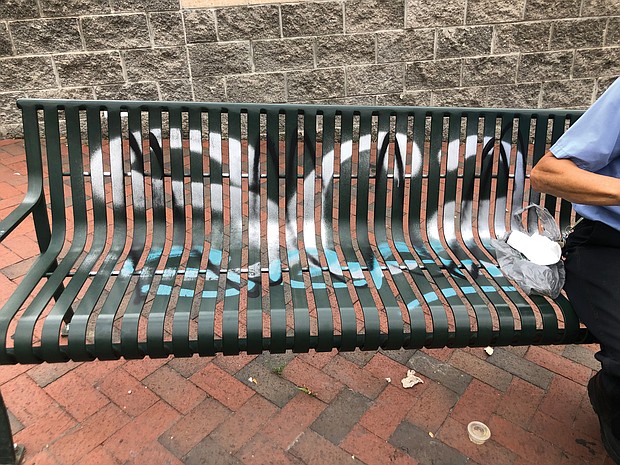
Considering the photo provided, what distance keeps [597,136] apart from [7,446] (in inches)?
89.6

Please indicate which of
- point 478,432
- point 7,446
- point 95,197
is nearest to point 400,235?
Answer: point 478,432

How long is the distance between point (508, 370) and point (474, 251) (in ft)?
1.96

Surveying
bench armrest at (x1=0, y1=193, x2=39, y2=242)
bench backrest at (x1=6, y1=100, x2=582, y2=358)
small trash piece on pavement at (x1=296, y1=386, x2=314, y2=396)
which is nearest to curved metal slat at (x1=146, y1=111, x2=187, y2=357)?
bench backrest at (x1=6, y1=100, x2=582, y2=358)

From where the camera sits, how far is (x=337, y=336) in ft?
6.36

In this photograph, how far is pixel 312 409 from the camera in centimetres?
232

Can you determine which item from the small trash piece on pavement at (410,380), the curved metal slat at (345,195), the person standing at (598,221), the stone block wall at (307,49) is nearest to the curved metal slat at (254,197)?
the curved metal slat at (345,195)

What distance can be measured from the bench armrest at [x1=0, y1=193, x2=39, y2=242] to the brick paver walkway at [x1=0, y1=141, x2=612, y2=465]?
750 mm

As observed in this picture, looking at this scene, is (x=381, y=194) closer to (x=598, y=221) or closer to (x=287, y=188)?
(x=287, y=188)

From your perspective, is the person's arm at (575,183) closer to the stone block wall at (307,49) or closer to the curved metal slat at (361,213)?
the curved metal slat at (361,213)

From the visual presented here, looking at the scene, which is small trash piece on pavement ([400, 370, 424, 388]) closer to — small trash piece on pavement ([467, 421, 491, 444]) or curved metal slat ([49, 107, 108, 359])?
small trash piece on pavement ([467, 421, 491, 444])

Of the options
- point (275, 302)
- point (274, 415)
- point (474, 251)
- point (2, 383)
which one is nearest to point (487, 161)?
point (474, 251)

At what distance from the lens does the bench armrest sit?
2056 mm

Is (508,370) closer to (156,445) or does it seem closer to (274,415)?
(274,415)

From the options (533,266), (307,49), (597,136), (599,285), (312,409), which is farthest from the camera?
(307,49)
